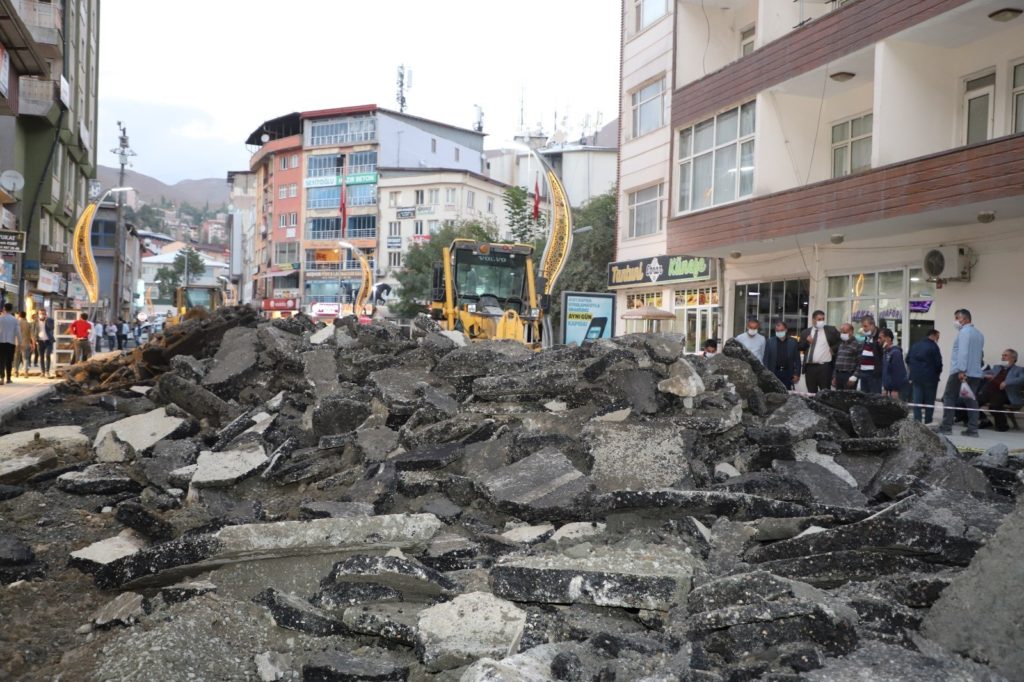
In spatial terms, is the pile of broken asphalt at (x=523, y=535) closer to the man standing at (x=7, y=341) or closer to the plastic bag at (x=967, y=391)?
the plastic bag at (x=967, y=391)

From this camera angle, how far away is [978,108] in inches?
599

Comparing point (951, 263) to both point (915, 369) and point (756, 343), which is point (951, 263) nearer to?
point (915, 369)

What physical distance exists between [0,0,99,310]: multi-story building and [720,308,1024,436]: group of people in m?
25.7

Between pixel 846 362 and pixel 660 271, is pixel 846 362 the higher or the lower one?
the lower one

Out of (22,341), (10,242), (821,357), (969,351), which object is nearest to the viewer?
(969,351)

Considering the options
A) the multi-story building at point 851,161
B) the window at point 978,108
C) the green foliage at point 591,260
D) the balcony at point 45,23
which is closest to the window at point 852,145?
the multi-story building at point 851,161

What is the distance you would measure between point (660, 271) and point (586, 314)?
8488 mm

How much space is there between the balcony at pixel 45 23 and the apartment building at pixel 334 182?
3675 cm

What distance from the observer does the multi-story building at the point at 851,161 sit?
14086 millimetres

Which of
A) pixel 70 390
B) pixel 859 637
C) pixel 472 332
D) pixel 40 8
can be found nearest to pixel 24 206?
pixel 40 8

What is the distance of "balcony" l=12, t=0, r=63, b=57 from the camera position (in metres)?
35.5

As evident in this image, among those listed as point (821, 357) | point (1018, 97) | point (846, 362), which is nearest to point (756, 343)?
point (821, 357)

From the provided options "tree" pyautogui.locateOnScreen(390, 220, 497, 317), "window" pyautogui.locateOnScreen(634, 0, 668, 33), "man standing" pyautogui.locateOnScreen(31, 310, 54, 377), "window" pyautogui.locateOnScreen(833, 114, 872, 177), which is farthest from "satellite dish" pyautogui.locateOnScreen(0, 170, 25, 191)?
"tree" pyautogui.locateOnScreen(390, 220, 497, 317)

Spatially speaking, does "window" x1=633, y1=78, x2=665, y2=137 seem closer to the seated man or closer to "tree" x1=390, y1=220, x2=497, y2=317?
the seated man
